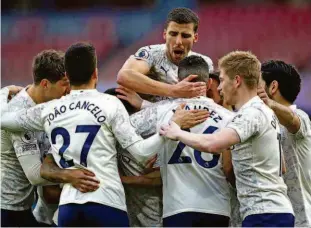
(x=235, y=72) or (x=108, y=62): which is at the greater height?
(x=235, y=72)

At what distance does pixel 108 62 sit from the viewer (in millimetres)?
15680

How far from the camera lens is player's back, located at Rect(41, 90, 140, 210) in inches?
226

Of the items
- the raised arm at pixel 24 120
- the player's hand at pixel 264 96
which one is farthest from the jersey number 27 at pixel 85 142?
the player's hand at pixel 264 96

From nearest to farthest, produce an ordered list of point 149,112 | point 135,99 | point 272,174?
point 272,174 → point 149,112 → point 135,99

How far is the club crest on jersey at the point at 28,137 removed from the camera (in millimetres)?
6445

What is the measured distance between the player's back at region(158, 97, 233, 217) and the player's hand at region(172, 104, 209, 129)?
2.3 inches

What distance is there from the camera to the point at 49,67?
6.43 m

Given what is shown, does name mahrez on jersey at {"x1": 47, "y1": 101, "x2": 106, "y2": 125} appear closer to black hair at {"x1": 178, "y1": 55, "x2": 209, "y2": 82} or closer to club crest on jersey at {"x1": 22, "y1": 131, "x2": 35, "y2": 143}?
club crest on jersey at {"x1": 22, "y1": 131, "x2": 35, "y2": 143}

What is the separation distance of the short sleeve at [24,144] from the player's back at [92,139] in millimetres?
592

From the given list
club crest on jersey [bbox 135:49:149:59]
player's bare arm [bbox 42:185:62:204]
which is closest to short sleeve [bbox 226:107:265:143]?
club crest on jersey [bbox 135:49:149:59]

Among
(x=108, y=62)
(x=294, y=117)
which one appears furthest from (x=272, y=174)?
(x=108, y=62)

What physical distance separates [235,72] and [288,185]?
3.79 ft

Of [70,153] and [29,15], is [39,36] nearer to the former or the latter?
[29,15]

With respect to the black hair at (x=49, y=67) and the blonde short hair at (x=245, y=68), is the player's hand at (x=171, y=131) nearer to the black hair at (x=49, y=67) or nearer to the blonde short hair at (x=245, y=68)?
the blonde short hair at (x=245, y=68)
